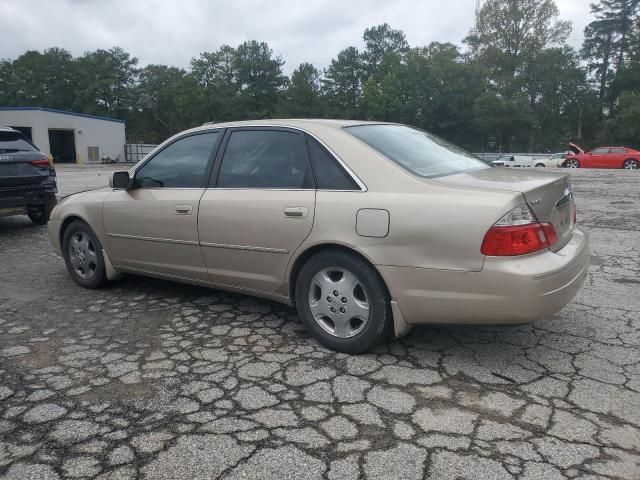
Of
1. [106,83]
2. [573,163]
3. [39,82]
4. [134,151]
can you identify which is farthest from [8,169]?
[39,82]

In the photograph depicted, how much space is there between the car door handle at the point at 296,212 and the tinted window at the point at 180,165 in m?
0.93

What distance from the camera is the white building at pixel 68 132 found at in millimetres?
36031

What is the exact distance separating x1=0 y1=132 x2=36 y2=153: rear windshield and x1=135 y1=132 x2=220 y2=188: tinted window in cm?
430

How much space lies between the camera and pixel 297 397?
2768 millimetres

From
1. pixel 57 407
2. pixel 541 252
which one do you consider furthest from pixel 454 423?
pixel 57 407

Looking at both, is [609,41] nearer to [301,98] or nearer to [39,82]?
[301,98]

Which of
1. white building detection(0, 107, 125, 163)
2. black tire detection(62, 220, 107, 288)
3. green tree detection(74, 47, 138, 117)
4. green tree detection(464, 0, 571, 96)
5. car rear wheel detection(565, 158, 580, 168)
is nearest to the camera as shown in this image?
black tire detection(62, 220, 107, 288)

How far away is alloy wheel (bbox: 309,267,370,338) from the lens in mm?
3201

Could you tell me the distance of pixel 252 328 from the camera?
12.5ft

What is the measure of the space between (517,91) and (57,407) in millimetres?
58907

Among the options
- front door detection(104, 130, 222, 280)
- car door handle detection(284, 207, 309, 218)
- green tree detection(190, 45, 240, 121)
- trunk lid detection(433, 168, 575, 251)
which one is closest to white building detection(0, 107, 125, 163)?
green tree detection(190, 45, 240, 121)

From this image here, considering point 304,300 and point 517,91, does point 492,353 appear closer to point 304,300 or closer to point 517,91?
point 304,300

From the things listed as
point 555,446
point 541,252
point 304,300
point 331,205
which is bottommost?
point 555,446

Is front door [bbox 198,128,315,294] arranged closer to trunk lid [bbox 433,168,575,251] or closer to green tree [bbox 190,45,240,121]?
trunk lid [bbox 433,168,575,251]
